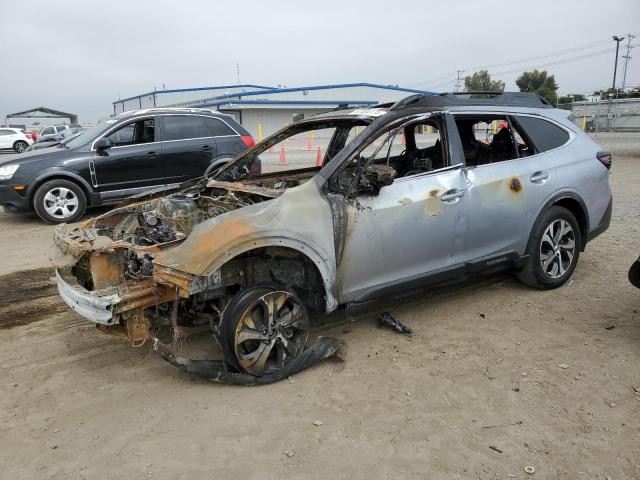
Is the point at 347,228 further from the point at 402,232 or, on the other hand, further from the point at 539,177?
the point at 539,177

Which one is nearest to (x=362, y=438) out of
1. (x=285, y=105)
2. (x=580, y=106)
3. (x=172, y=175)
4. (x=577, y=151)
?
(x=577, y=151)

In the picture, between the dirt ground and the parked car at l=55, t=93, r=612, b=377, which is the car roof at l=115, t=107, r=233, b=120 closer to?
the parked car at l=55, t=93, r=612, b=377

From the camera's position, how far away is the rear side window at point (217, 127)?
9.35 metres

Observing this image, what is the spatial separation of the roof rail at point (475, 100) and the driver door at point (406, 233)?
0.53 feet

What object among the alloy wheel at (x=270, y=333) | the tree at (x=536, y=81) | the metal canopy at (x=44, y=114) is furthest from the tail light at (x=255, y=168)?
the tree at (x=536, y=81)

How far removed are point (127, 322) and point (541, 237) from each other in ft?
11.9

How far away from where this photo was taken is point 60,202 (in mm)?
8492

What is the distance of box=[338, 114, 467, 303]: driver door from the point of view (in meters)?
3.70

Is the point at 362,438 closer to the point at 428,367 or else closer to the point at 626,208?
the point at 428,367

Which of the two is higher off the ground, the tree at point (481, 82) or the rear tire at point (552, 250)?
the tree at point (481, 82)

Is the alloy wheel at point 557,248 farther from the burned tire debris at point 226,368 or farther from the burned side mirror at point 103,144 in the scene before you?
the burned side mirror at point 103,144

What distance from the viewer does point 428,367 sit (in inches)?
144

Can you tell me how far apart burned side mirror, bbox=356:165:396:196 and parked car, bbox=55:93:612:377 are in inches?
0.4

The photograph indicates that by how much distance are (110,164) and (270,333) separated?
628 cm
